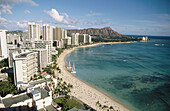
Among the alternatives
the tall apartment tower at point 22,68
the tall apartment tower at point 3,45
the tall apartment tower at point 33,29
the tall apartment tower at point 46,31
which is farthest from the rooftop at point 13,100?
the tall apartment tower at point 46,31

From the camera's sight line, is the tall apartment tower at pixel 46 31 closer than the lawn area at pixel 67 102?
No

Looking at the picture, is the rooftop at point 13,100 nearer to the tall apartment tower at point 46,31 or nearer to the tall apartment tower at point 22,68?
the tall apartment tower at point 22,68

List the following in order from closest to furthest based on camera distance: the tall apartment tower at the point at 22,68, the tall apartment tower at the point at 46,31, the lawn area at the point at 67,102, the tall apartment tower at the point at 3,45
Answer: the lawn area at the point at 67,102 → the tall apartment tower at the point at 22,68 → the tall apartment tower at the point at 3,45 → the tall apartment tower at the point at 46,31

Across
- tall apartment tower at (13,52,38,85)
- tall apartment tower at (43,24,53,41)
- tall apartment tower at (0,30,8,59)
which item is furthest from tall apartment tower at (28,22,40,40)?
tall apartment tower at (13,52,38,85)

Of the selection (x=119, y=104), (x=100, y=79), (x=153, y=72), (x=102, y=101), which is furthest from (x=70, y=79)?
(x=153, y=72)

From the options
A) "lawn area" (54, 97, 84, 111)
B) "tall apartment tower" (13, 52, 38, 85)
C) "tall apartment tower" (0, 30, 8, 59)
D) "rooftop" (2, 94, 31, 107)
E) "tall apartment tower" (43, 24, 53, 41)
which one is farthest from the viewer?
"tall apartment tower" (43, 24, 53, 41)

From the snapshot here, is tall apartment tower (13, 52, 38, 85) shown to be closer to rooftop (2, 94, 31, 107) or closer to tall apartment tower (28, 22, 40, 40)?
rooftop (2, 94, 31, 107)

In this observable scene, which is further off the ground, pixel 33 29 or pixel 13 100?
pixel 33 29

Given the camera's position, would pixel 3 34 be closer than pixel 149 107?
No

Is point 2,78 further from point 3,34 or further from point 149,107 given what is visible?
point 149,107

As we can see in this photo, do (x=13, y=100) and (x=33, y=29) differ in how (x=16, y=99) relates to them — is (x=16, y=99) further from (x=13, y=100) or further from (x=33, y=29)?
(x=33, y=29)

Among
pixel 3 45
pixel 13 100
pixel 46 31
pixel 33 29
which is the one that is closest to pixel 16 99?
pixel 13 100
